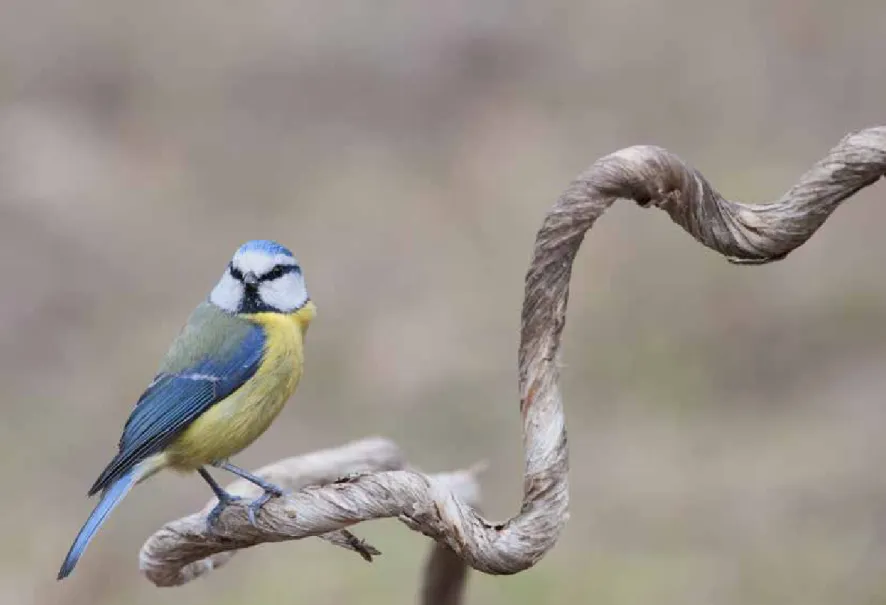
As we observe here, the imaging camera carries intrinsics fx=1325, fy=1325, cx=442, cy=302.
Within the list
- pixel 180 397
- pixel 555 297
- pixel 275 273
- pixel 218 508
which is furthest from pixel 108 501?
pixel 555 297

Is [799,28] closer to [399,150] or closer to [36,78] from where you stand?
[399,150]

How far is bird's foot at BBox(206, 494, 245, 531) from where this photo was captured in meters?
1.66

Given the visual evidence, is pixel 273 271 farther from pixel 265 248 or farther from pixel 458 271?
pixel 458 271

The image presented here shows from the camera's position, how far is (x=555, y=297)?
142cm

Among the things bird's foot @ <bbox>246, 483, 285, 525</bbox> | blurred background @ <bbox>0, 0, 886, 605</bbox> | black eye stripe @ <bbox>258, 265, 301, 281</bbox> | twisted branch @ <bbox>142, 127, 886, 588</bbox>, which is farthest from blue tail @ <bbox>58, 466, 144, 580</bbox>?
blurred background @ <bbox>0, 0, 886, 605</bbox>

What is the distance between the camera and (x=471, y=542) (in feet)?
4.69

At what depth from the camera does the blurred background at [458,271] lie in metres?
4.30

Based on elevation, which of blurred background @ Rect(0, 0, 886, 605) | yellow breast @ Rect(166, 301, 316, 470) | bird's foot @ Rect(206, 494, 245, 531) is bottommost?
bird's foot @ Rect(206, 494, 245, 531)

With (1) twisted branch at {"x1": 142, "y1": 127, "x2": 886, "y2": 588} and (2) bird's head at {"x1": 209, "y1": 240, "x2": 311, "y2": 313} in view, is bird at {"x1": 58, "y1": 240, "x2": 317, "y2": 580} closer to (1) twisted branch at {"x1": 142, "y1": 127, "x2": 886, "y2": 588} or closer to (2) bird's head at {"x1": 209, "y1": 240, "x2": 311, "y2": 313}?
(2) bird's head at {"x1": 209, "y1": 240, "x2": 311, "y2": 313}

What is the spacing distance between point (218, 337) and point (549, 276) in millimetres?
799

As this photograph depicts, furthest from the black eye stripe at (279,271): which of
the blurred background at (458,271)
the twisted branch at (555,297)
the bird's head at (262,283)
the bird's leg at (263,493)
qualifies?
the blurred background at (458,271)

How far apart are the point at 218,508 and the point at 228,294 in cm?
47

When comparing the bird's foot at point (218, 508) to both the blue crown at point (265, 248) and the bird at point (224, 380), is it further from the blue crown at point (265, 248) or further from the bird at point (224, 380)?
the blue crown at point (265, 248)

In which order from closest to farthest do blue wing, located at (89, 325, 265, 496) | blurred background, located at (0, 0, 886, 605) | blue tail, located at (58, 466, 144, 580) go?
blue tail, located at (58, 466, 144, 580) → blue wing, located at (89, 325, 265, 496) → blurred background, located at (0, 0, 886, 605)
